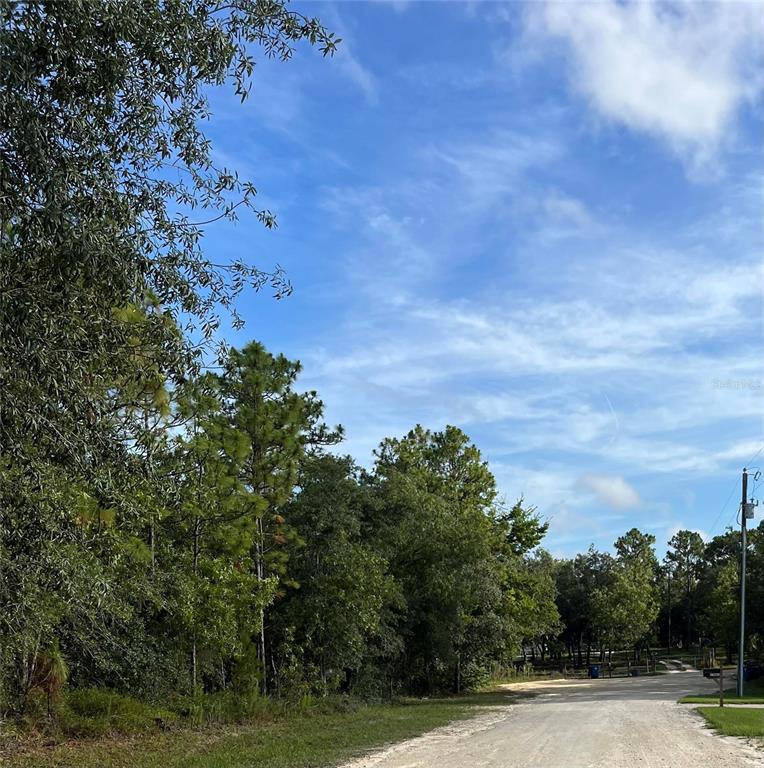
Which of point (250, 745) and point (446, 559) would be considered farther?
point (446, 559)

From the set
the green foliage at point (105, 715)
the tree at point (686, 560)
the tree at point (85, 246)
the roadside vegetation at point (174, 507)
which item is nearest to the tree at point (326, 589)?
the roadside vegetation at point (174, 507)

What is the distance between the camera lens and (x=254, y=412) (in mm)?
21094

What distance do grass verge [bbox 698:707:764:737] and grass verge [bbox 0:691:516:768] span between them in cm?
630

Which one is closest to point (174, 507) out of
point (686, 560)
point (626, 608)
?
point (626, 608)

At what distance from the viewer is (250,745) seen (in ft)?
47.0

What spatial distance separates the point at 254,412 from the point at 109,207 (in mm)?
15426

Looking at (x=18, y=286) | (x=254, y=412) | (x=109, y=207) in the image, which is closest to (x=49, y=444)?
(x=18, y=286)

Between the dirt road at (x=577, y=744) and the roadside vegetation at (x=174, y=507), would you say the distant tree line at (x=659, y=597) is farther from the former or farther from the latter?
the dirt road at (x=577, y=744)

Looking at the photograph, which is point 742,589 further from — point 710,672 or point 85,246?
point 85,246

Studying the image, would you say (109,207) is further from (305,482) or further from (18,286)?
(305,482)

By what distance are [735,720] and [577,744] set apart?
6.63 m

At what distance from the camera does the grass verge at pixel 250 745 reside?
11.8 meters

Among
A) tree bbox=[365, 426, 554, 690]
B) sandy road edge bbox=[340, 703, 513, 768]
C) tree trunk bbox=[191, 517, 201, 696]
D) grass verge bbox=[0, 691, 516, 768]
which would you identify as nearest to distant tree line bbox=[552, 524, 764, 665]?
tree bbox=[365, 426, 554, 690]

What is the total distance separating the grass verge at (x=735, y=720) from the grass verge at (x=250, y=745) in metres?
6.30
